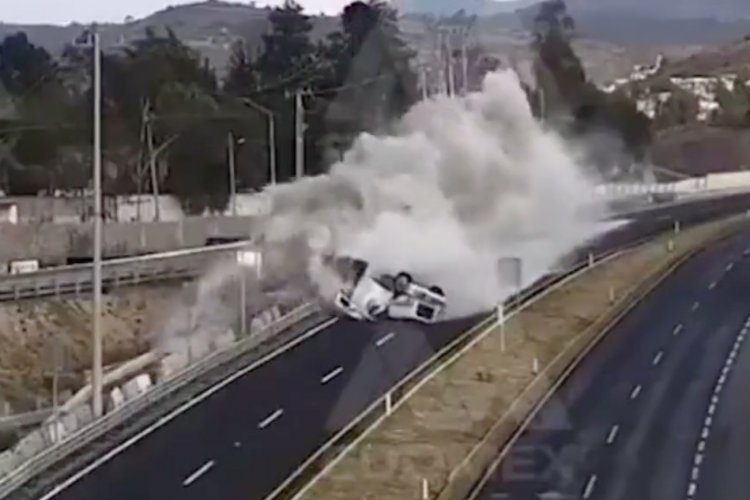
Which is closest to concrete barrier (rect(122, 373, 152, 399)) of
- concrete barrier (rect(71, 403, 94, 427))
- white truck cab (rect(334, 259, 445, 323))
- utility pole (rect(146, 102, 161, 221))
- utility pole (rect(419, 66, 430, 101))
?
concrete barrier (rect(71, 403, 94, 427))

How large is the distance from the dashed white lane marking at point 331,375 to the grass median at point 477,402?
2.26 m

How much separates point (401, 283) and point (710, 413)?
43.4 feet

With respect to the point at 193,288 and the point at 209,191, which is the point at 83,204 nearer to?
the point at 209,191

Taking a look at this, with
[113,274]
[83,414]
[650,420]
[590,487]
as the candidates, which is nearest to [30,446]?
[83,414]

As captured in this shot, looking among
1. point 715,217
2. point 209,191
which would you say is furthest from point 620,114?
point 209,191

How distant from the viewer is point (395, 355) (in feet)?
126

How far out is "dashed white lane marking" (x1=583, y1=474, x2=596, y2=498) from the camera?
25.9 meters

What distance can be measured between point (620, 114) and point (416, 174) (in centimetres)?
5803

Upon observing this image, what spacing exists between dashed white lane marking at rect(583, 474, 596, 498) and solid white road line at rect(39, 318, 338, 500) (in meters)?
8.01

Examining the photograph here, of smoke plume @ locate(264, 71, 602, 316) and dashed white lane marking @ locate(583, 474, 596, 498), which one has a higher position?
smoke plume @ locate(264, 71, 602, 316)

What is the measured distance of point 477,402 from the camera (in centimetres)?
3328

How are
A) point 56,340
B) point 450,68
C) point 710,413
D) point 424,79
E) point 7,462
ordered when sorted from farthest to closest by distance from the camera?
point 450,68, point 424,79, point 56,340, point 710,413, point 7,462

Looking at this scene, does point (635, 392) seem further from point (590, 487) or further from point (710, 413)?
point (590, 487)

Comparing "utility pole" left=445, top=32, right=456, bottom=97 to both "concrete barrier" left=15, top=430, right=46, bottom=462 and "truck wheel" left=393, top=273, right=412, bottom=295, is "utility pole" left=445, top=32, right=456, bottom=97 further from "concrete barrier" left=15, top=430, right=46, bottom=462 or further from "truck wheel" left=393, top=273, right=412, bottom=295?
"concrete barrier" left=15, top=430, right=46, bottom=462
